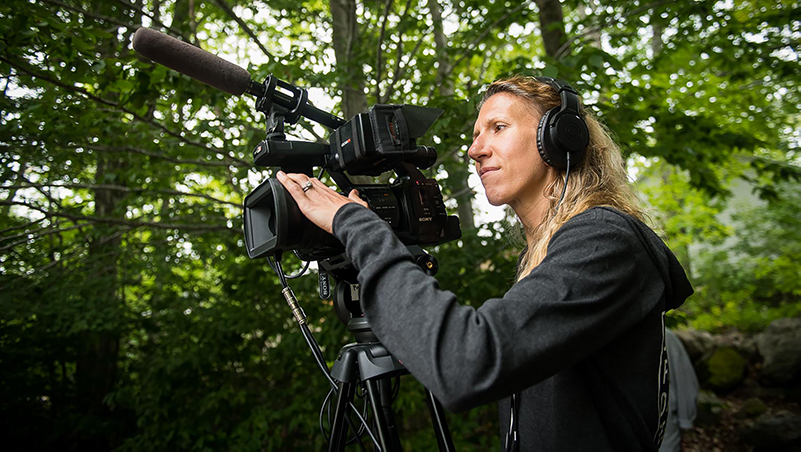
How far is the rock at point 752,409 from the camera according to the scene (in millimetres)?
5543

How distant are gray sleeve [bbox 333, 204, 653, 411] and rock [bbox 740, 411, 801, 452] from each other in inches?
207

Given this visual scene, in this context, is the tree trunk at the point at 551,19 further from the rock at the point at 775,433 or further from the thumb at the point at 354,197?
the rock at the point at 775,433

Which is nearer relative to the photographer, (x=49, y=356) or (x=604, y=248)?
(x=604, y=248)

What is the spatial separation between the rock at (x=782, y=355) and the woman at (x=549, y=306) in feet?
22.2

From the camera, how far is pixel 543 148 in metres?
1.12

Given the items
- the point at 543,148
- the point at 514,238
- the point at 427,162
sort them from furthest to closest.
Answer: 1. the point at 514,238
2. the point at 427,162
3. the point at 543,148

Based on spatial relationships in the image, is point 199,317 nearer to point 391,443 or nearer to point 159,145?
point 159,145

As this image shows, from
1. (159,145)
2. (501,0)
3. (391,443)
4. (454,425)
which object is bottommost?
(454,425)

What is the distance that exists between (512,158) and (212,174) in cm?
313

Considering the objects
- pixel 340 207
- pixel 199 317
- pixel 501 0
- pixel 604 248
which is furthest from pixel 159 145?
pixel 604 248

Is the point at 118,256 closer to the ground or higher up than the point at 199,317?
higher up

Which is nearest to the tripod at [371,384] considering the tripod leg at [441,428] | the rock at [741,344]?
the tripod leg at [441,428]

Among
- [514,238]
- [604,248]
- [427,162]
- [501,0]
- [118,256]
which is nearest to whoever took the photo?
[604,248]

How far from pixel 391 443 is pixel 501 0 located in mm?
2773
